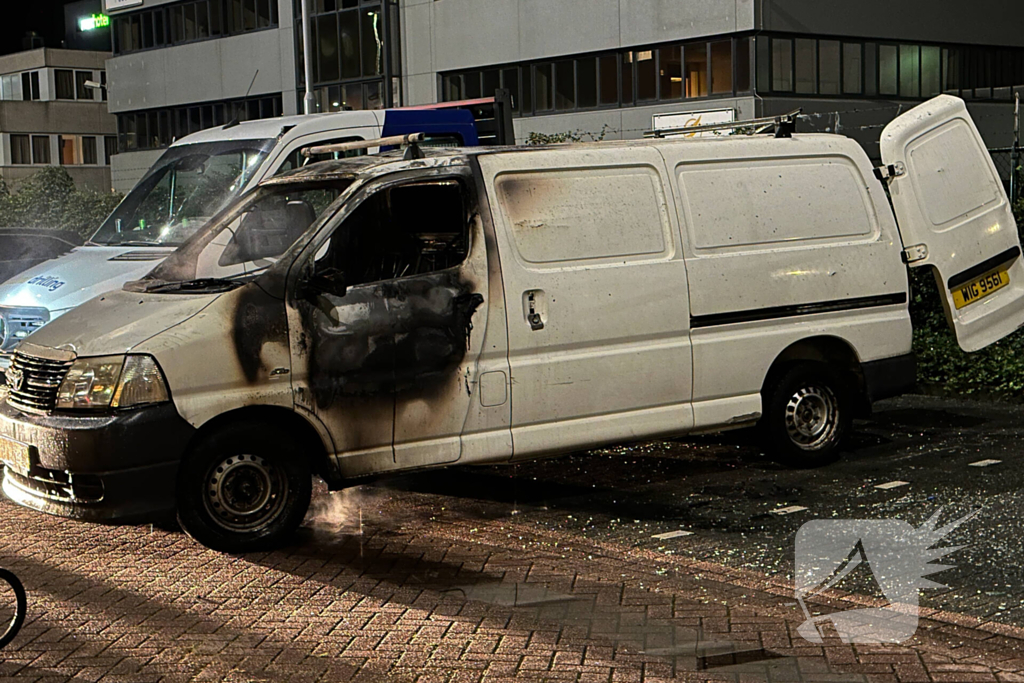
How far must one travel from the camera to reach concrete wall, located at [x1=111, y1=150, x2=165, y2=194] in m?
53.4

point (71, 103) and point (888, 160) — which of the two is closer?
point (888, 160)

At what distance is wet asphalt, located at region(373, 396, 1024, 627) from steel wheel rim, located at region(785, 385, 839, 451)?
21cm

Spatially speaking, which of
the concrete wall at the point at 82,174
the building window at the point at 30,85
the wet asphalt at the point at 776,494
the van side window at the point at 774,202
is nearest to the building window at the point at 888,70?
the wet asphalt at the point at 776,494

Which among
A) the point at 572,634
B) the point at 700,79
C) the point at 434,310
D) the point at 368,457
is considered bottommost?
the point at 572,634

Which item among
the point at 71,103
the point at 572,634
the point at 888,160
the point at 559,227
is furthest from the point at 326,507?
the point at 71,103

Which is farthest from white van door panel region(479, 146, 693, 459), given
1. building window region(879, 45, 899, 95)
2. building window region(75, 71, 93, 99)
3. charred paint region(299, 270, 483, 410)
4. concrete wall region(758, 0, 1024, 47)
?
building window region(75, 71, 93, 99)

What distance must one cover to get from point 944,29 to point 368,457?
34.0m

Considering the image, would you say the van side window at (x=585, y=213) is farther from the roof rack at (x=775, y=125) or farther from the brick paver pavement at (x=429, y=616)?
the brick paver pavement at (x=429, y=616)

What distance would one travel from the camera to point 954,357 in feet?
39.6

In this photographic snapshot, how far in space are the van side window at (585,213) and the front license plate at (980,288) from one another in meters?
2.44

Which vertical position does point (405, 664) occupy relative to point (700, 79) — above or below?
below

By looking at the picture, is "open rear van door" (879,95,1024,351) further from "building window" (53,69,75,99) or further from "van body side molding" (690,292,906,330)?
"building window" (53,69,75,99)

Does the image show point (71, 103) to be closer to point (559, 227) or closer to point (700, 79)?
point (700, 79)

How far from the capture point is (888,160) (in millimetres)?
9016
